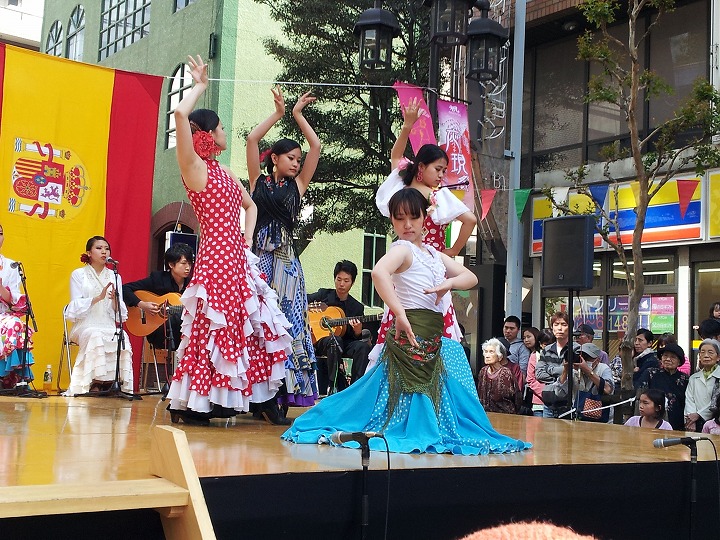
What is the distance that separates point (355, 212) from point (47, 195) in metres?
5.75

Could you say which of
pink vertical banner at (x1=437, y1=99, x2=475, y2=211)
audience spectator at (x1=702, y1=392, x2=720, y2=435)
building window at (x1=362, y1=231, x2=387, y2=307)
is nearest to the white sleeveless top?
audience spectator at (x1=702, y1=392, x2=720, y2=435)

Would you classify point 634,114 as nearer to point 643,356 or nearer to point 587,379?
point 643,356

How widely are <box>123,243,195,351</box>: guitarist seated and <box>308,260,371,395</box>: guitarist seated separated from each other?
1.26 m

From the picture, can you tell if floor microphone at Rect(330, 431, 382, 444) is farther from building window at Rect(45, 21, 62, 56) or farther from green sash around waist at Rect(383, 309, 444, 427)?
building window at Rect(45, 21, 62, 56)

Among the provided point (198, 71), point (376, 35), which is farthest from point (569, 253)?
point (198, 71)

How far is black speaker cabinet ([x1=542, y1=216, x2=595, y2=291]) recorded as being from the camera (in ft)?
24.3

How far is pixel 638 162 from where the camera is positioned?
9.25 m

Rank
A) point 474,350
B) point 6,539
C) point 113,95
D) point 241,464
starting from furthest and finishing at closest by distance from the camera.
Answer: point 474,350 < point 113,95 < point 241,464 < point 6,539

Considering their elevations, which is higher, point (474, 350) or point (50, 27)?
point (50, 27)

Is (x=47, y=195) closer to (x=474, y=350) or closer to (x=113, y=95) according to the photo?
(x=113, y=95)

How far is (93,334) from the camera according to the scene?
25.6ft

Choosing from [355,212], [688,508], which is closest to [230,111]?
[355,212]

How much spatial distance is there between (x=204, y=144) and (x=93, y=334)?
379 centimetres

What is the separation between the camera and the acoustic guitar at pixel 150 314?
7.80m
